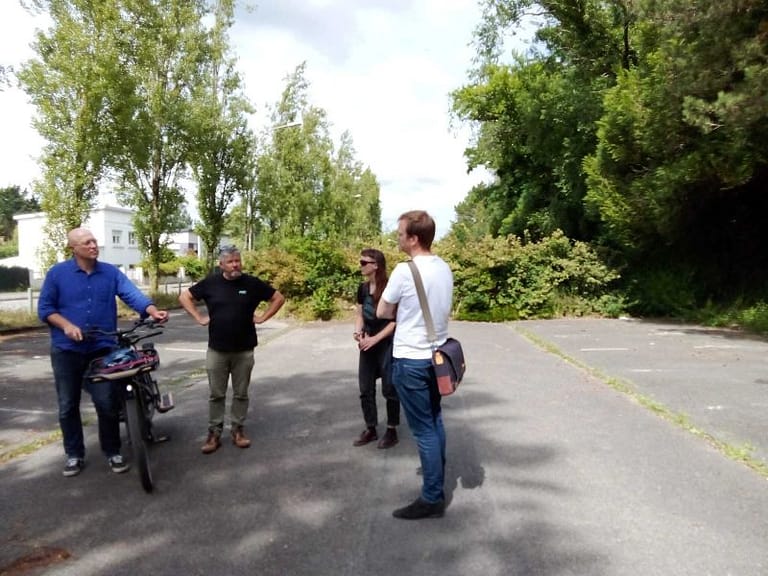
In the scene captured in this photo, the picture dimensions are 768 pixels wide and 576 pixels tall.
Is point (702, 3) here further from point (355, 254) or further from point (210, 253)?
point (210, 253)

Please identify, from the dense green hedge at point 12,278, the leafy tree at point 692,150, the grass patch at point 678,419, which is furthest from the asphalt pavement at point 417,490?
the dense green hedge at point 12,278

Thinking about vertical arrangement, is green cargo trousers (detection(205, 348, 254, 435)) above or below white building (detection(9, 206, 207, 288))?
below

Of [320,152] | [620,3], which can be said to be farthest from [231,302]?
[320,152]

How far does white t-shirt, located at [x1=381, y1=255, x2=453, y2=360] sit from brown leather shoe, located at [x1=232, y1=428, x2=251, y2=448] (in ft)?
6.82

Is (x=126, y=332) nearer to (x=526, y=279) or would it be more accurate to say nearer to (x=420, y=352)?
(x=420, y=352)

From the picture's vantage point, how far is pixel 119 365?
4359mm

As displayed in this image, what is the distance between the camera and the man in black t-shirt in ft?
16.2

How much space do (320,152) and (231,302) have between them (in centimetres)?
2132

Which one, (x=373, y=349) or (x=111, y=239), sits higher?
(x=111, y=239)

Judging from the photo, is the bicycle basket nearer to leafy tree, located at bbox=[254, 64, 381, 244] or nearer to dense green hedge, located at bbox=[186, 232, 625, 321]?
dense green hedge, located at bbox=[186, 232, 625, 321]

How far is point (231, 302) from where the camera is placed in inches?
194

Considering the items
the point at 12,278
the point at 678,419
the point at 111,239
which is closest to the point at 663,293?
the point at 678,419

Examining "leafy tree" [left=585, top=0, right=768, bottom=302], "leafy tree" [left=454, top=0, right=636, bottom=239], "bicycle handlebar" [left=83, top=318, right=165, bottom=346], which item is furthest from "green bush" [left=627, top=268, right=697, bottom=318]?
"bicycle handlebar" [left=83, top=318, right=165, bottom=346]

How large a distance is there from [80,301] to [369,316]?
2291 mm
